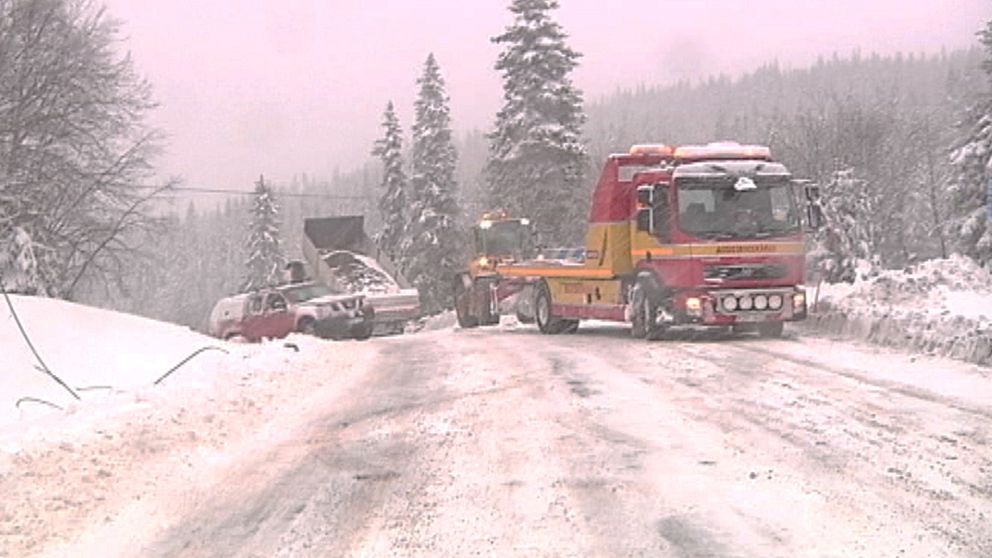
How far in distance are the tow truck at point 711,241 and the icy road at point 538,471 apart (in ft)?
14.6

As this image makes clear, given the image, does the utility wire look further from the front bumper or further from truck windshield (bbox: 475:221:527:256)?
truck windshield (bbox: 475:221:527:256)

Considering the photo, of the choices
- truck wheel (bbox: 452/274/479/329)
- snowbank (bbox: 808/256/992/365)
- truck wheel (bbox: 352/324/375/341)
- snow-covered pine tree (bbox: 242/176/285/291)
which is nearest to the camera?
snowbank (bbox: 808/256/992/365)

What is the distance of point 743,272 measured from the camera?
16.2 m

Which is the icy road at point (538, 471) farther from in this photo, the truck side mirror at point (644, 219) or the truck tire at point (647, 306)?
the truck side mirror at point (644, 219)

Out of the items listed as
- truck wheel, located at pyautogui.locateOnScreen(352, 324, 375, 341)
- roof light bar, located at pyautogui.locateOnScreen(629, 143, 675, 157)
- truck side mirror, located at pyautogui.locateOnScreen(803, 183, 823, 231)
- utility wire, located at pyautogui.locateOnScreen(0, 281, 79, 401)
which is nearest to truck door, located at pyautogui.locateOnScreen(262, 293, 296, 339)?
truck wheel, located at pyautogui.locateOnScreen(352, 324, 375, 341)

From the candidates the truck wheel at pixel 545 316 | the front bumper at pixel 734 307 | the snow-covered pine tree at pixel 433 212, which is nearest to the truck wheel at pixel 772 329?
the front bumper at pixel 734 307

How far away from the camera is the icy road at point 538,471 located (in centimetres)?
534

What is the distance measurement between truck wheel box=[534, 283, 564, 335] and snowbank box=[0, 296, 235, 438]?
852 centimetres

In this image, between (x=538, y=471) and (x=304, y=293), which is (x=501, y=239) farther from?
(x=538, y=471)

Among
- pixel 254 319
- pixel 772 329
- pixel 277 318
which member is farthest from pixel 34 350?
pixel 254 319

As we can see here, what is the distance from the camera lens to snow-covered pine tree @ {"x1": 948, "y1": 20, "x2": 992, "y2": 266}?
40.0m

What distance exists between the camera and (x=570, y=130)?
138ft

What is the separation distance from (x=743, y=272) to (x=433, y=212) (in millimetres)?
37319

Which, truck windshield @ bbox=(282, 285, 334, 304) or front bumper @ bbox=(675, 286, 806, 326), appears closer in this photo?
front bumper @ bbox=(675, 286, 806, 326)
